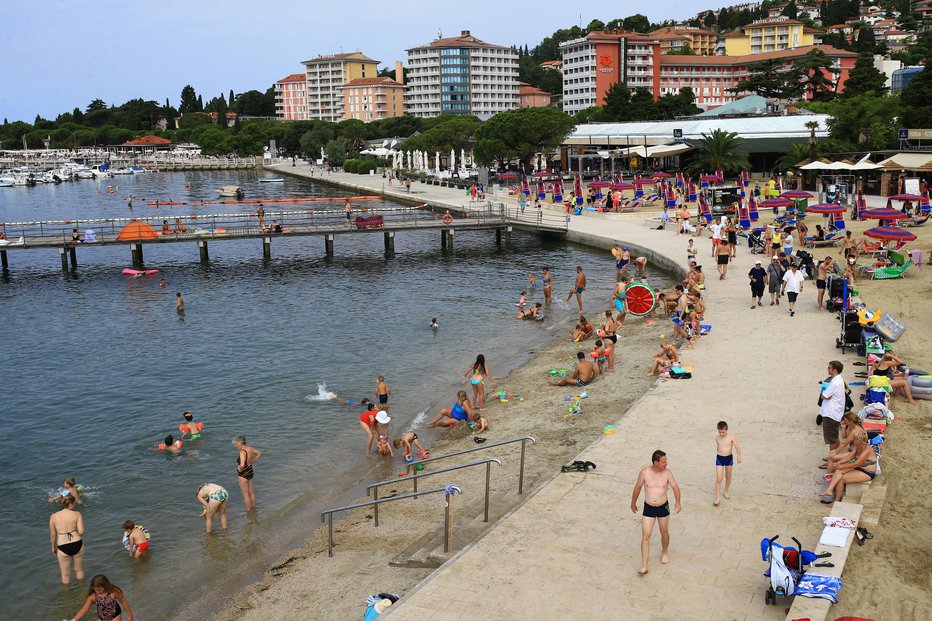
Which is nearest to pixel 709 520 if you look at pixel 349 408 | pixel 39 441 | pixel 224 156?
pixel 349 408

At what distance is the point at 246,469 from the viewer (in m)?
14.0

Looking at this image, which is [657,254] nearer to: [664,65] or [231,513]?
[231,513]

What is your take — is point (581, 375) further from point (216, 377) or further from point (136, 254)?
point (136, 254)

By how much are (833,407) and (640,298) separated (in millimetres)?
12935

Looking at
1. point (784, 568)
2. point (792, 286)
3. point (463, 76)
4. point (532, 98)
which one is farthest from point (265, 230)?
point (532, 98)

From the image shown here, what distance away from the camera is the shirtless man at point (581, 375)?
1914 centimetres

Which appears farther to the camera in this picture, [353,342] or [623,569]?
[353,342]

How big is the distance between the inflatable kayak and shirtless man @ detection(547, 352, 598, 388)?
668cm

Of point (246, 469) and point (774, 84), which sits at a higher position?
point (774, 84)

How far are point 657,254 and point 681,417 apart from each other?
21500 mm

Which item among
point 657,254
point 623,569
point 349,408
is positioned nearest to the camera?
point 623,569

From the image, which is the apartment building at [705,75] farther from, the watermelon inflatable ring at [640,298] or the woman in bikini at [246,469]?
the woman in bikini at [246,469]

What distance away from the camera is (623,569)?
9289 mm

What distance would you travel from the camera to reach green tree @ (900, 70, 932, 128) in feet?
167
